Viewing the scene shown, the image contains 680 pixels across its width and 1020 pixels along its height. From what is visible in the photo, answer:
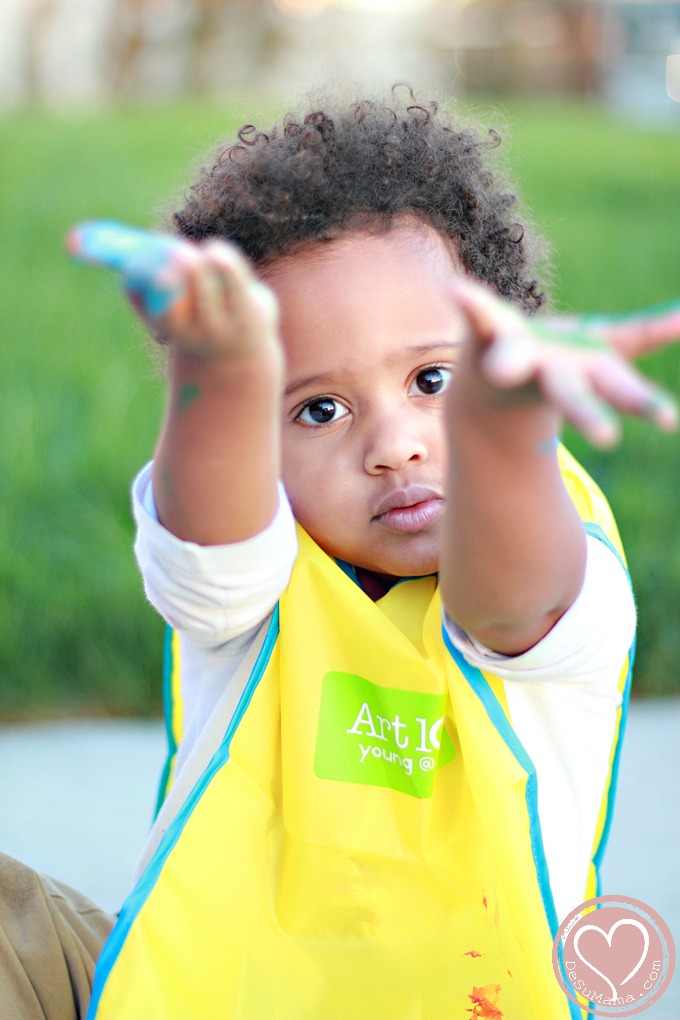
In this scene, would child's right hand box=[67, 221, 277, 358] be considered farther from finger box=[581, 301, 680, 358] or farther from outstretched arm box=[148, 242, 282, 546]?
finger box=[581, 301, 680, 358]

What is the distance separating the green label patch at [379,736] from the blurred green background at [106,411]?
81 centimetres

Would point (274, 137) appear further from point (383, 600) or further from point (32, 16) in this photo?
point (32, 16)

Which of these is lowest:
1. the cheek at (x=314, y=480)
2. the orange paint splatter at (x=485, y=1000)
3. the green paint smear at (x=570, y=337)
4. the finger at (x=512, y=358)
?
the orange paint splatter at (x=485, y=1000)

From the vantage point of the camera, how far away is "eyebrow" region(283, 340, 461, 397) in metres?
1.38

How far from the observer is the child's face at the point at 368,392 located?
1.37 meters

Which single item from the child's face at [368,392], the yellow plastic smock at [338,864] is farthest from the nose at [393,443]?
the yellow plastic smock at [338,864]

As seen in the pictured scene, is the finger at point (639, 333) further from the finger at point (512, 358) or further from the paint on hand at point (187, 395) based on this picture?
the paint on hand at point (187, 395)

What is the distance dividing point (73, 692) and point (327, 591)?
1.66 metres

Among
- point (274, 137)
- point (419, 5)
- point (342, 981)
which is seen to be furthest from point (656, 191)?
point (419, 5)

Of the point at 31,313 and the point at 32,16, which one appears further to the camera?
the point at 32,16

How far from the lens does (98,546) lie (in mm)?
3314

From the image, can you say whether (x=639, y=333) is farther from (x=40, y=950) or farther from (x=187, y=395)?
(x=40, y=950)

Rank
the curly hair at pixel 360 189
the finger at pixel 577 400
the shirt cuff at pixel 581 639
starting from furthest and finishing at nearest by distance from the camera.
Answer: the curly hair at pixel 360 189 < the shirt cuff at pixel 581 639 < the finger at pixel 577 400

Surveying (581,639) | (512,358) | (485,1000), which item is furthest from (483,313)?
(485,1000)
